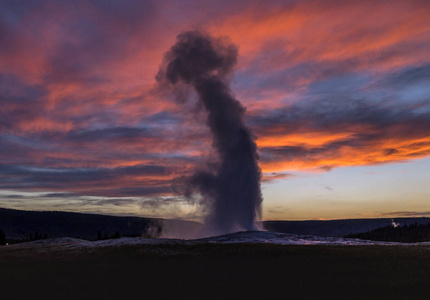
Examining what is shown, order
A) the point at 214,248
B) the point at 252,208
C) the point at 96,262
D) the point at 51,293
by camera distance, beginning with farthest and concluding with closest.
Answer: the point at 252,208 → the point at 214,248 → the point at 96,262 → the point at 51,293

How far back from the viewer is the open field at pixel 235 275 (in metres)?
21.9

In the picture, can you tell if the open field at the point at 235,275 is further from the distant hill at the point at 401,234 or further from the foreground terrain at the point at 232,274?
the distant hill at the point at 401,234

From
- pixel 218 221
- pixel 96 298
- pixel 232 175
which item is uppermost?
pixel 232 175

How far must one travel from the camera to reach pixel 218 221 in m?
74.0

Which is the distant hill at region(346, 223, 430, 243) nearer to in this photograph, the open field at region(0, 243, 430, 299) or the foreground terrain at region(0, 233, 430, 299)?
the foreground terrain at region(0, 233, 430, 299)

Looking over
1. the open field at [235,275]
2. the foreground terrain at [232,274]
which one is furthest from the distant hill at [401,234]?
the open field at [235,275]

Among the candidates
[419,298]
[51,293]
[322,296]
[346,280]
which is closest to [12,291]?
[51,293]

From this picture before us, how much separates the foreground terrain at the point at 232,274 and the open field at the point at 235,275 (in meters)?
0.05

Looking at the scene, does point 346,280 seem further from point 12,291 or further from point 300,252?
point 12,291

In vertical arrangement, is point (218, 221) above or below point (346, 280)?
above

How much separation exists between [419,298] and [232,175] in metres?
54.8

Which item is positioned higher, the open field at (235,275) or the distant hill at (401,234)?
the distant hill at (401,234)

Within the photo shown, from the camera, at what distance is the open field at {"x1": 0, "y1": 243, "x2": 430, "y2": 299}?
21938 mm

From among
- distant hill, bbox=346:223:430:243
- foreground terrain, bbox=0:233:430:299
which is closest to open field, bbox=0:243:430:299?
foreground terrain, bbox=0:233:430:299
